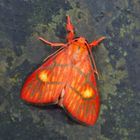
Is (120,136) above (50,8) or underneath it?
underneath

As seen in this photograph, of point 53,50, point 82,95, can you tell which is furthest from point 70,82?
point 53,50

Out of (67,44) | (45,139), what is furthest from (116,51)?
(45,139)

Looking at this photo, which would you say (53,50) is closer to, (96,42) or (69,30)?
(69,30)

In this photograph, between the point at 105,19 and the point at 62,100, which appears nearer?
the point at 62,100

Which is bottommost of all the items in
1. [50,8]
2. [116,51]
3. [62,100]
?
[62,100]

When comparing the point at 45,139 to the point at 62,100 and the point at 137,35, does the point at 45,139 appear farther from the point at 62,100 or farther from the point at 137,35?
the point at 137,35

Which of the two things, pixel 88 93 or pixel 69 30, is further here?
pixel 69 30

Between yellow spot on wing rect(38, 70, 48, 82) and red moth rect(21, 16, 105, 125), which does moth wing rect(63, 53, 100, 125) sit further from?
yellow spot on wing rect(38, 70, 48, 82)
